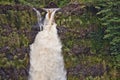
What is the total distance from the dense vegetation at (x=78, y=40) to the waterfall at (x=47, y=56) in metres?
0.22

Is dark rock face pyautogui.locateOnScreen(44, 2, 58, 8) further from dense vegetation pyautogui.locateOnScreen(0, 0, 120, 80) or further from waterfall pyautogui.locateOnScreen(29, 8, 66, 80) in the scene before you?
waterfall pyautogui.locateOnScreen(29, 8, 66, 80)

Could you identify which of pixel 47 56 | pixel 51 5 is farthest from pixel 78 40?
pixel 51 5

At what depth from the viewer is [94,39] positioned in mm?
17109

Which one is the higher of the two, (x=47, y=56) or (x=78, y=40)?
(x=78, y=40)

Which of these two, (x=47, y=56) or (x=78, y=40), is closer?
(x=47, y=56)

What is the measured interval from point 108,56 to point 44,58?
2763 millimetres

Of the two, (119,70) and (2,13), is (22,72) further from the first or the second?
(119,70)

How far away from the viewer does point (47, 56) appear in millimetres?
16234

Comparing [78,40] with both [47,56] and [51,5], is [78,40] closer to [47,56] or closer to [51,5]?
[47,56]

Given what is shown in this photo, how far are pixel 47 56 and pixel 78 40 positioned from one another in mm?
1646

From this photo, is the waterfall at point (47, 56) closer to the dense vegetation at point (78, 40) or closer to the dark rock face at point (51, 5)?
the dense vegetation at point (78, 40)

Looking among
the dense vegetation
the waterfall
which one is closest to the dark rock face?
the dense vegetation

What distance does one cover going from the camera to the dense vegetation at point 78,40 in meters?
16.2

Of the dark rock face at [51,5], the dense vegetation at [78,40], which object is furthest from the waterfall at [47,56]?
the dark rock face at [51,5]
